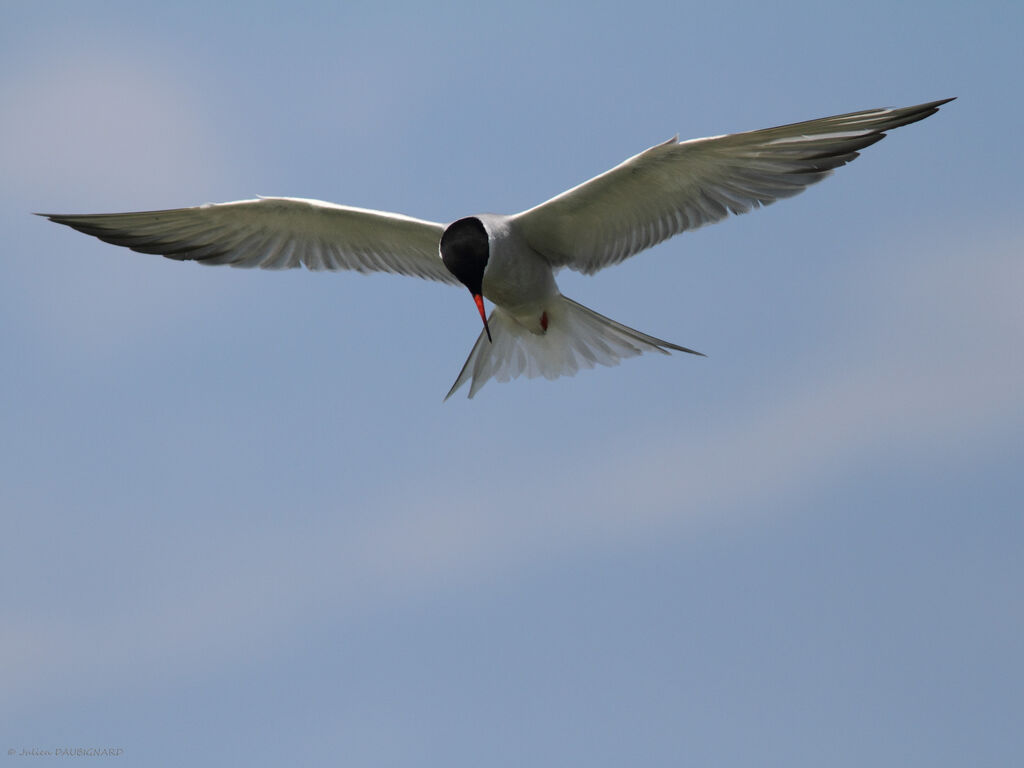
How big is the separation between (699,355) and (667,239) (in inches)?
44.7

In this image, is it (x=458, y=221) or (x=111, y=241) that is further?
(x=111, y=241)

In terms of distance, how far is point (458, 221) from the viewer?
27.1 feet

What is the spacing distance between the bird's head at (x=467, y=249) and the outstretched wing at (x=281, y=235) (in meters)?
0.85

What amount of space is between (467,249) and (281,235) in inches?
86.1

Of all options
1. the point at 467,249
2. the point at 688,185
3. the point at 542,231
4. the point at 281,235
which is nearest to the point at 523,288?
the point at 542,231

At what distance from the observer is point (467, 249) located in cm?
814

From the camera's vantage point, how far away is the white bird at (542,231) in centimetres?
772

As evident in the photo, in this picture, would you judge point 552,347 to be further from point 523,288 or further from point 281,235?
point 281,235

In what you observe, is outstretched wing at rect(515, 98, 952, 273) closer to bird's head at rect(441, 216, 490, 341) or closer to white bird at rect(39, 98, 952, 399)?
white bird at rect(39, 98, 952, 399)

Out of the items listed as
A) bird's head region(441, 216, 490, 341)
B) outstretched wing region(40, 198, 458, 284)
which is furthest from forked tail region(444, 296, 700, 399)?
bird's head region(441, 216, 490, 341)

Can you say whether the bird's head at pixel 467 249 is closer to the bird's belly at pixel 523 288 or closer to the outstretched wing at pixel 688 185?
the bird's belly at pixel 523 288

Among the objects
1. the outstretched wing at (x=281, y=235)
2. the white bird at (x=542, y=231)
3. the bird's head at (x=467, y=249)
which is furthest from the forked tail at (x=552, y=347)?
the bird's head at (x=467, y=249)

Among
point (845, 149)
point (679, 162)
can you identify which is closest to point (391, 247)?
point (679, 162)

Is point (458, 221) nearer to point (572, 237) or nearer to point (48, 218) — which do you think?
point (572, 237)
